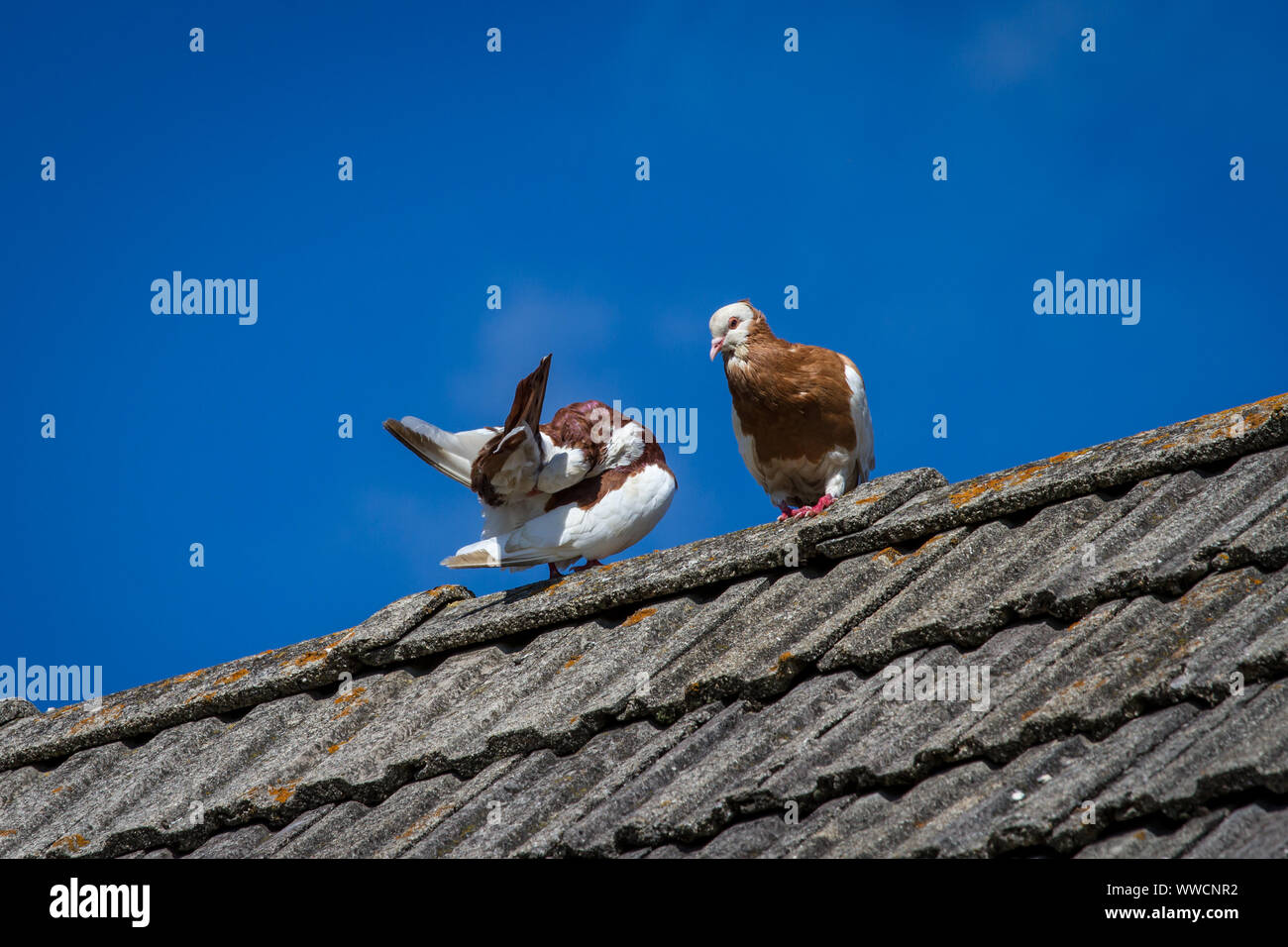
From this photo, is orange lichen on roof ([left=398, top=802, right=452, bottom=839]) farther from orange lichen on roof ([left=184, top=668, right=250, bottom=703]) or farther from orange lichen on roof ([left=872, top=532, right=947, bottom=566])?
orange lichen on roof ([left=184, top=668, right=250, bottom=703])

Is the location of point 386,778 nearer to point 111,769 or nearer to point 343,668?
point 343,668

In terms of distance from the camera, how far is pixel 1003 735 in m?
2.42

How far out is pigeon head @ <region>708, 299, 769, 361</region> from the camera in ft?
18.9

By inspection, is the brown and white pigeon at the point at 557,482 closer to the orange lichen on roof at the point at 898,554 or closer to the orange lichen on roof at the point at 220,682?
the orange lichen on roof at the point at 220,682

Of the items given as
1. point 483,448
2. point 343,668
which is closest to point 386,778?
point 343,668

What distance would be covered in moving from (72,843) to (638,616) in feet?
5.78

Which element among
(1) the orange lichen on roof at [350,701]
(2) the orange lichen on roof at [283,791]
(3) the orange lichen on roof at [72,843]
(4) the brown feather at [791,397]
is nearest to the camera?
(2) the orange lichen on roof at [283,791]

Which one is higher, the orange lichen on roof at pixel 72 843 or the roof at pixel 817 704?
the roof at pixel 817 704

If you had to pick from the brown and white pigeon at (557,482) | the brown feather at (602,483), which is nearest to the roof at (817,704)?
the brown and white pigeon at (557,482)

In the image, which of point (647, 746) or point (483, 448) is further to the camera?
point (483, 448)

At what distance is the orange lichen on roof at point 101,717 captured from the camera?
4930 millimetres

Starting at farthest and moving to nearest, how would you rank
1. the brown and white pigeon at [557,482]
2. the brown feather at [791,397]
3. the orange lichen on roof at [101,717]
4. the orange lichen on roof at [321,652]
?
1. the brown feather at [791,397]
2. the brown and white pigeon at [557,482]
3. the orange lichen on roof at [101,717]
4. the orange lichen on roof at [321,652]

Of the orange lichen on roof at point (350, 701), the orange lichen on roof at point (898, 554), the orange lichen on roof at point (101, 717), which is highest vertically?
the orange lichen on roof at point (898, 554)
